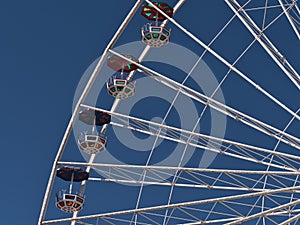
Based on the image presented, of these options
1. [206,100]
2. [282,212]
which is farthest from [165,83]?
[282,212]

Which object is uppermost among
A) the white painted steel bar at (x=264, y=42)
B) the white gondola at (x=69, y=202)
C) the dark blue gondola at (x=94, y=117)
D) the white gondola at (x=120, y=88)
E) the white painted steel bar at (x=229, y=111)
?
the white painted steel bar at (x=264, y=42)

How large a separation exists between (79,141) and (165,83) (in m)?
4.82

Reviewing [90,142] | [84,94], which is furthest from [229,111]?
[90,142]

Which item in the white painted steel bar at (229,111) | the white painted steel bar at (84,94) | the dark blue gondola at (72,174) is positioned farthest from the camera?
the dark blue gondola at (72,174)

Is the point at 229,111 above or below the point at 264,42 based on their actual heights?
below

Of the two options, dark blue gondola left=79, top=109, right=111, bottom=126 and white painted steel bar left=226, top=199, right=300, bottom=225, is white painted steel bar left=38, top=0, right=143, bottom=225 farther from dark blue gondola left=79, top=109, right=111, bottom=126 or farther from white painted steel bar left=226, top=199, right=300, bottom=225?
white painted steel bar left=226, top=199, right=300, bottom=225

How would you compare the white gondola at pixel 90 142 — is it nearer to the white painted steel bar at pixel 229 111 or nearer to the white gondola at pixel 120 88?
the white gondola at pixel 120 88

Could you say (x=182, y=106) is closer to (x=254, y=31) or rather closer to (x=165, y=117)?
(x=165, y=117)

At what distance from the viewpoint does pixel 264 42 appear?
2792 cm

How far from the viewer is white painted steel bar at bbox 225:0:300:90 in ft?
86.8

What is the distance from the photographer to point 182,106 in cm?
3356

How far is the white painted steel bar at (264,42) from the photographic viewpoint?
86.8ft

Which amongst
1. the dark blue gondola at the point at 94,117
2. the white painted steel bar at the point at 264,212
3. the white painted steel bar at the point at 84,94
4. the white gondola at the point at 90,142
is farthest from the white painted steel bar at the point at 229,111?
the white gondola at the point at 90,142

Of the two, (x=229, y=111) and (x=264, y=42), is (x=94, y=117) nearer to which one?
(x=229, y=111)
